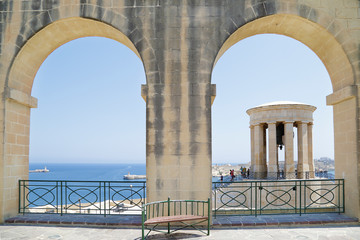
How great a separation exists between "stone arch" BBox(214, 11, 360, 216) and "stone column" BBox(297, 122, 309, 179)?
13113mm

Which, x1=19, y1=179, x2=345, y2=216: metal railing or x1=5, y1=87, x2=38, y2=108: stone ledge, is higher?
x1=5, y1=87, x2=38, y2=108: stone ledge

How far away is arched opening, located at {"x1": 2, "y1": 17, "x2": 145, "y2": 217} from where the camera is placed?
25.6 ft

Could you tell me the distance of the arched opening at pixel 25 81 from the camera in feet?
25.6

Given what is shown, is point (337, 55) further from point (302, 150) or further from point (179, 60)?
point (302, 150)

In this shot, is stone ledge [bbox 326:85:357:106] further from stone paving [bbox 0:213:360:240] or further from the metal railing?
stone paving [bbox 0:213:360:240]

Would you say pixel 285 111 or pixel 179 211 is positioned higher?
pixel 285 111

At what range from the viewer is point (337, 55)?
802 cm

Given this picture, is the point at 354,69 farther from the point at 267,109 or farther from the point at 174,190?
the point at 267,109

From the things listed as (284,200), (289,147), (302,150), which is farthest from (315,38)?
(302,150)

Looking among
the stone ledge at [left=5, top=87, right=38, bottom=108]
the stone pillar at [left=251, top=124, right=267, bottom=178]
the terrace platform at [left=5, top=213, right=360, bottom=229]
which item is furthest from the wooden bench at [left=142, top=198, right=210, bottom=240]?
the stone pillar at [left=251, top=124, right=267, bottom=178]

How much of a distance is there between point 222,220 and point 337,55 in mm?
5716

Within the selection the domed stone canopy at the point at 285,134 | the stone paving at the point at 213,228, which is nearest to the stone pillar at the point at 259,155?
the domed stone canopy at the point at 285,134

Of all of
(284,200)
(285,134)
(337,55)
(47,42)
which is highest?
(47,42)

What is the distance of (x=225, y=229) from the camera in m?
7.12
